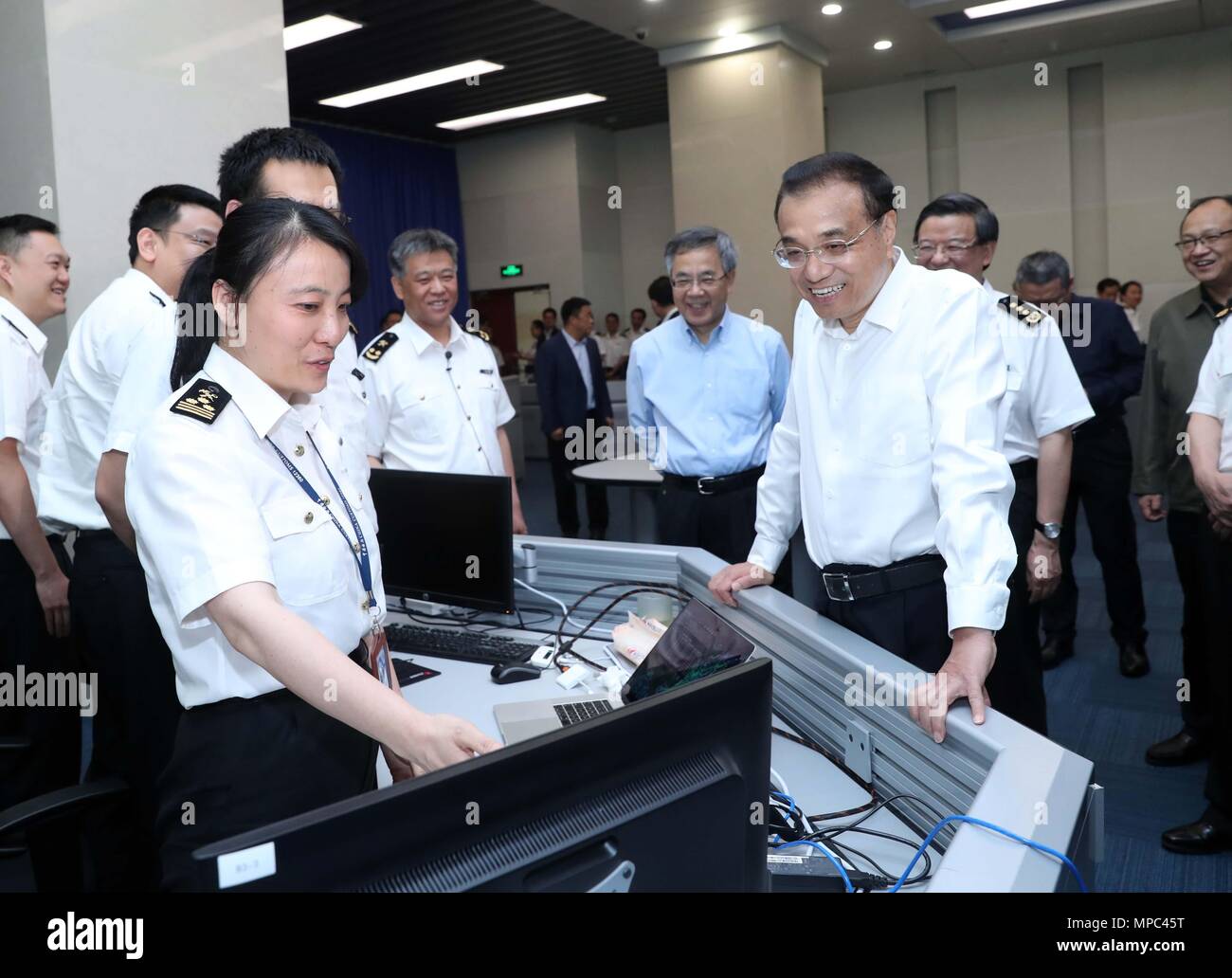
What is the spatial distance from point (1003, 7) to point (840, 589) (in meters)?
7.59

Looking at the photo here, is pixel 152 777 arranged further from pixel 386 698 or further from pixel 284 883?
pixel 284 883

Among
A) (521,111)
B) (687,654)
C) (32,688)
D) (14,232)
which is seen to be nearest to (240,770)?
(687,654)

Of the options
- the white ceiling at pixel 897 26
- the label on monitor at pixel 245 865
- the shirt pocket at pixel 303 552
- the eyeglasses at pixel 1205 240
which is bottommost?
the label on monitor at pixel 245 865

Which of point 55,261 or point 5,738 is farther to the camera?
point 55,261

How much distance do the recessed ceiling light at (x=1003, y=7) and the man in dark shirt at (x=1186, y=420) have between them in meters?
5.51

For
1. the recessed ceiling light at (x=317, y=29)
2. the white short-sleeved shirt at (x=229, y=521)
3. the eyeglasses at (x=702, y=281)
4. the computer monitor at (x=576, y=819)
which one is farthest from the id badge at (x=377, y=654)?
the recessed ceiling light at (x=317, y=29)

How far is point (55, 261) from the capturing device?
2.86m

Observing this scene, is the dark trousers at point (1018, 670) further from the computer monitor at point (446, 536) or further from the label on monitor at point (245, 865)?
the label on monitor at point (245, 865)

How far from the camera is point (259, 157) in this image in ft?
6.23

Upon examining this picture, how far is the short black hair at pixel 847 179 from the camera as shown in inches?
63.9

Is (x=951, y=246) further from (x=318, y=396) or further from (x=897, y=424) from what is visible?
(x=318, y=396)

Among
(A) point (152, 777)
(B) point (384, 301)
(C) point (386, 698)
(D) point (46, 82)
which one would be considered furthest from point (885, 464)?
(B) point (384, 301)

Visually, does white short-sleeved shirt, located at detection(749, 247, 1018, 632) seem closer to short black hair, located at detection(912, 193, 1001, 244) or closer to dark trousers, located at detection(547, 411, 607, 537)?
short black hair, located at detection(912, 193, 1001, 244)
